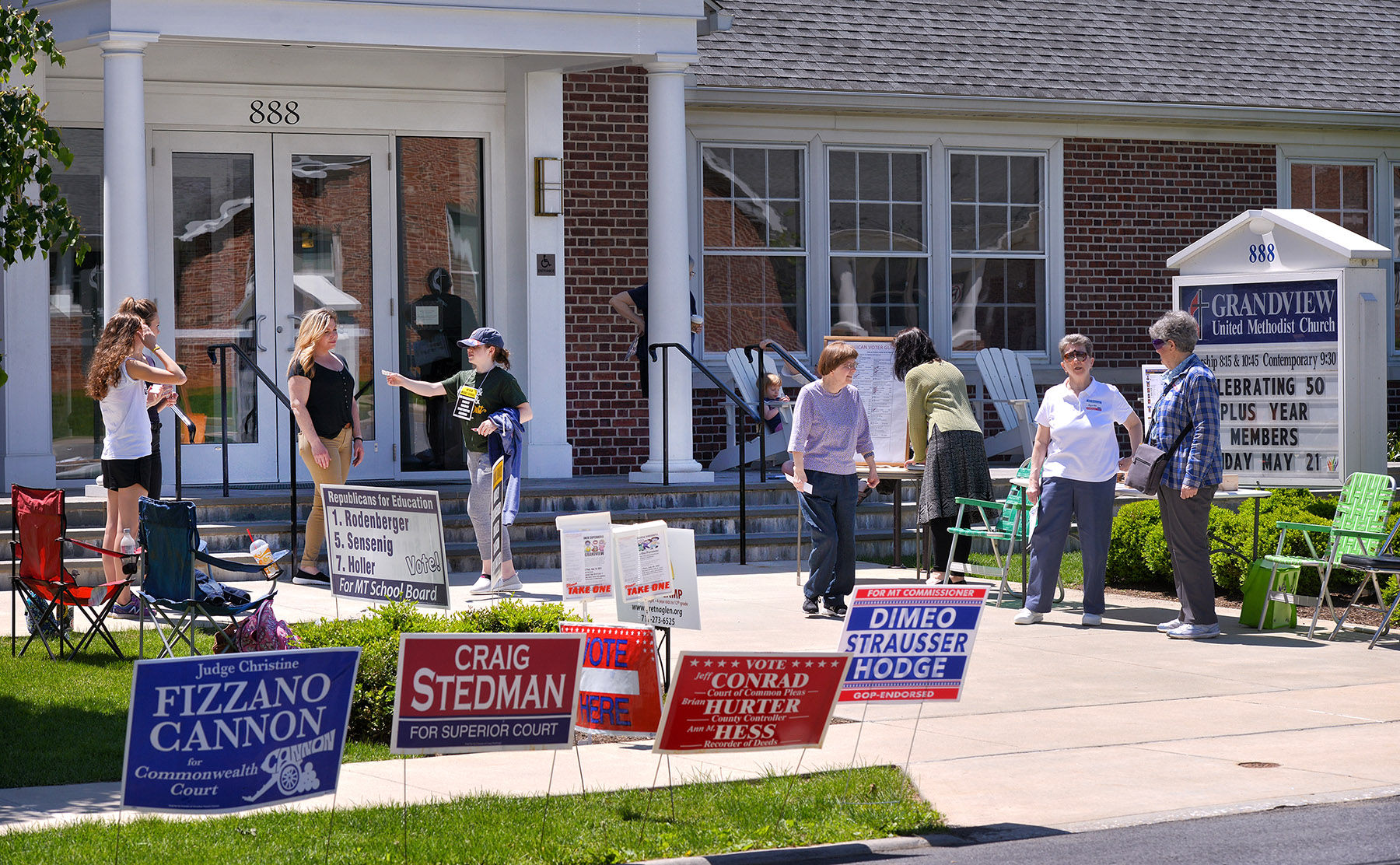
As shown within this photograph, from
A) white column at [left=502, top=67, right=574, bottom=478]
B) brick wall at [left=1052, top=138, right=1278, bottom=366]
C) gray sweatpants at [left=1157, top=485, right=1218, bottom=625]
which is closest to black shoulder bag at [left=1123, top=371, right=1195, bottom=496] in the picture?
gray sweatpants at [left=1157, top=485, right=1218, bottom=625]

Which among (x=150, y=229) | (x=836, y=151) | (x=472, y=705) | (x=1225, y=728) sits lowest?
(x=1225, y=728)

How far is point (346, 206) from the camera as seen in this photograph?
1409 centimetres

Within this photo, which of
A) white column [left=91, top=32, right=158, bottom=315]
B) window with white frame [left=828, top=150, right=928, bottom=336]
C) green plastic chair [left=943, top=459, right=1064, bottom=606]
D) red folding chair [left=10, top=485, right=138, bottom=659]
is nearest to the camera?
red folding chair [left=10, top=485, right=138, bottom=659]

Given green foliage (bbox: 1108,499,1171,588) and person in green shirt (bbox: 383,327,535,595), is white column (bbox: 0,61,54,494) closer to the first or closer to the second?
person in green shirt (bbox: 383,327,535,595)

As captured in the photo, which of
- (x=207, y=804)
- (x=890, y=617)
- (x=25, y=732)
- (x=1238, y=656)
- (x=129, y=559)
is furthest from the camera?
(x=129, y=559)

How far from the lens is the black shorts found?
31.6 feet

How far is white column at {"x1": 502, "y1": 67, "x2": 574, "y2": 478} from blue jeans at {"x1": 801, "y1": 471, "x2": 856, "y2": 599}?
176 inches

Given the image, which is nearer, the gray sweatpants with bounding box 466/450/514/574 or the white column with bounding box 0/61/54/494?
the gray sweatpants with bounding box 466/450/514/574

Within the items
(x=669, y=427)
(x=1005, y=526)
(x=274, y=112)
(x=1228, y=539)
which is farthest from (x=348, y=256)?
(x=1228, y=539)

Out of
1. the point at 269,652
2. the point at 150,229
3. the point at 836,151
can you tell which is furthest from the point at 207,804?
the point at 836,151

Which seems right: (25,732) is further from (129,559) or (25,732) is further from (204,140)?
(204,140)

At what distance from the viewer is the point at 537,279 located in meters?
14.2

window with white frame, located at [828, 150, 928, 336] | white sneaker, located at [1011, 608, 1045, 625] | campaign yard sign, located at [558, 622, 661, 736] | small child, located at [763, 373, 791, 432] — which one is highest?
window with white frame, located at [828, 150, 928, 336]

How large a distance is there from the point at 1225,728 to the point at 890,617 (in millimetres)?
2028
